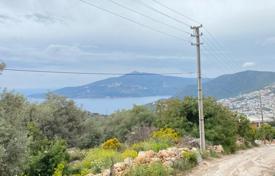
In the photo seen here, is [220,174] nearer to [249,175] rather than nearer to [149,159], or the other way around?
[249,175]

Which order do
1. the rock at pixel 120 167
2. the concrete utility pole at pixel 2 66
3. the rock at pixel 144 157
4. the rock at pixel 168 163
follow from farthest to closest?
the rock at pixel 168 163 < the rock at pixel 144 157 < the rock at pixel 120 167 < the concrete utility pole at pixel 2 66

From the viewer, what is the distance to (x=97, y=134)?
66.2 m

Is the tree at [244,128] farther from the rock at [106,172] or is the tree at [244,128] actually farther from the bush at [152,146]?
the rock at [106,172]

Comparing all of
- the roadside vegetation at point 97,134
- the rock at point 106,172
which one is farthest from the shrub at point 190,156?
the rock at point 106,172

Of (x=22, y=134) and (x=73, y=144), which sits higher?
(x=22, y=134)

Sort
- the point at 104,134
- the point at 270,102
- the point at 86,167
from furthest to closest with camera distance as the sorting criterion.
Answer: the point at 270,102, the point at 104,134, the point at 86,167

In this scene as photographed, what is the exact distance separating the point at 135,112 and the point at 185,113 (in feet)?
107

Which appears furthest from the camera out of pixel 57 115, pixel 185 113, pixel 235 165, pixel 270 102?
pixel 270 102

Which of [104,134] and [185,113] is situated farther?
[104,134]

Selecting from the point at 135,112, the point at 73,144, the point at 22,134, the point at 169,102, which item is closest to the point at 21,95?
the point at 169,102

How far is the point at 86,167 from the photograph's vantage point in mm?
22391

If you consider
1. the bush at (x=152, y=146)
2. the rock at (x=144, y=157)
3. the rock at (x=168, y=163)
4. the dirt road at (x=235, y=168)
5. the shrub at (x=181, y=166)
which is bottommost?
the dirt road at (x=235, y=168)

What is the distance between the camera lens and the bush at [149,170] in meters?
19.5

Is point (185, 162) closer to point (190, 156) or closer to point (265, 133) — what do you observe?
point (190, 156)
